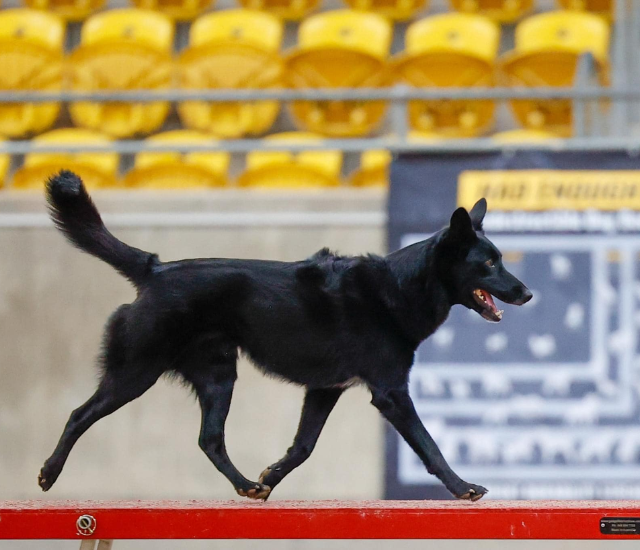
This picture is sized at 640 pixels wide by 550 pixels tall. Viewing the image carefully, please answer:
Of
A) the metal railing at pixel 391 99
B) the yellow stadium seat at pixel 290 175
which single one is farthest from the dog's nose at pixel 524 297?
the yellow stadium seat at pixel 290 175

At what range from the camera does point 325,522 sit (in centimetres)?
289

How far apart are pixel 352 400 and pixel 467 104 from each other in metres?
2.42

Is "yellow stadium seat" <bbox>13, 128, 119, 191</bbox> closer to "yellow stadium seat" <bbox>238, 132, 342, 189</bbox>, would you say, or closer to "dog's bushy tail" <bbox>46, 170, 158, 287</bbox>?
"yellow stadium seat" <bbox>238, 132, 342, 189</bbox>

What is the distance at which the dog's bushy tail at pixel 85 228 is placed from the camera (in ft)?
10.2

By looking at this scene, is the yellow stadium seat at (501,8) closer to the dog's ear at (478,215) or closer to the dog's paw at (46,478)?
the dog's ear at (478,215)

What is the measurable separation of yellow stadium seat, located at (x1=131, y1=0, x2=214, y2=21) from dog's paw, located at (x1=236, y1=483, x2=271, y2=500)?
584 centimetres

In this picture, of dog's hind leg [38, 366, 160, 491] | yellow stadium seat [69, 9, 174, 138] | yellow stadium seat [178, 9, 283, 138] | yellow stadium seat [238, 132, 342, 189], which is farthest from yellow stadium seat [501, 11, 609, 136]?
dog's hind leg [38, 366, 160, 491]

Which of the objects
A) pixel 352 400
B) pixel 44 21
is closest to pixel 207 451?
pixel 352 400

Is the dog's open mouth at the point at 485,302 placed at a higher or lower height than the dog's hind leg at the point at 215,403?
higher

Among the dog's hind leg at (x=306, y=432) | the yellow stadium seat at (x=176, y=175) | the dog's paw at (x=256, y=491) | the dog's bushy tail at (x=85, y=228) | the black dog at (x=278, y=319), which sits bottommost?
the dog's paw at (x=256, y=491)

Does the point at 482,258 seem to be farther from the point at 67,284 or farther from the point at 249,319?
the point at 67,284

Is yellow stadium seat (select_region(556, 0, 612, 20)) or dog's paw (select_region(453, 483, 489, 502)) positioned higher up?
yellow stadium seat (select_region(556, 0, 612, 20))

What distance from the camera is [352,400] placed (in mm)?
5543

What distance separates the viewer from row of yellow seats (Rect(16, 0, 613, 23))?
798 cm
